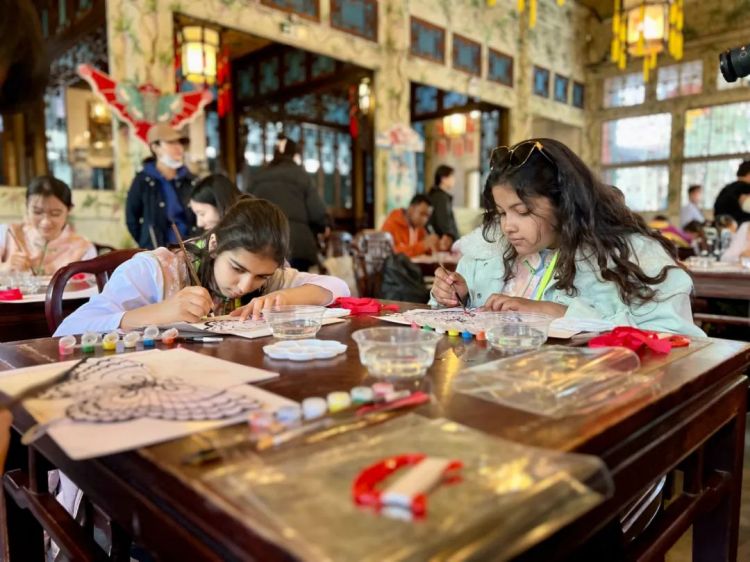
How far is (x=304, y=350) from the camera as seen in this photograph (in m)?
1.00

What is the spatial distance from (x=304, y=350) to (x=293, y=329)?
0.69 feet

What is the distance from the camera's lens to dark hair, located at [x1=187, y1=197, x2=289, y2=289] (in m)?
1.52

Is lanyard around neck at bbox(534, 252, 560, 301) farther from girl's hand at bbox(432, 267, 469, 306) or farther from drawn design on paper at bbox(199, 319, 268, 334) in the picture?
drawn design on paper at bbox(199, 319, 268, 334)

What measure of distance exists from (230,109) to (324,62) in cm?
183

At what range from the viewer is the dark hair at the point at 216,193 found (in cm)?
270

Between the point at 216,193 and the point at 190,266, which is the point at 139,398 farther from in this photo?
the point at 216,193

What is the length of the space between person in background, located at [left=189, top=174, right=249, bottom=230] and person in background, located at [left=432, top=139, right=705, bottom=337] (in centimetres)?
143

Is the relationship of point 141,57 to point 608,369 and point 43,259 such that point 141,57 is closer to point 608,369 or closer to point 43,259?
point 43,259

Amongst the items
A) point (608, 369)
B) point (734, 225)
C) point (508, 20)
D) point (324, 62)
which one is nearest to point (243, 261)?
point (608, 369)

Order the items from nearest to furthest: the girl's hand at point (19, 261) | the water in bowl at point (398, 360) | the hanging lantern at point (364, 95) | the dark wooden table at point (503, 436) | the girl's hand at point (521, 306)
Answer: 1. the dark wooden table at point (503, 436)
2. the water in bowl at point (398, 360)
3. the girl's hand at point (521, 306)
4. the girl's hand at point (19, 261)
5. the hanging lantern at point (364, 95)

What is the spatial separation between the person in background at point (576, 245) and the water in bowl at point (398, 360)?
0.54m

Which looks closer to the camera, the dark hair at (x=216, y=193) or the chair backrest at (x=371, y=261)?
the dark hair at (x=216, y=193)

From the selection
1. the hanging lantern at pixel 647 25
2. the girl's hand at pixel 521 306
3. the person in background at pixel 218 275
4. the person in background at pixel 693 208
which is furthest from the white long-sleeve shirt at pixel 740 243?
the person in background at pixel 693 208

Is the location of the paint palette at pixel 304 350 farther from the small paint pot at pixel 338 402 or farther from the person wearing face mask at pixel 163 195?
the person wearing face mask at pixel 163 195
